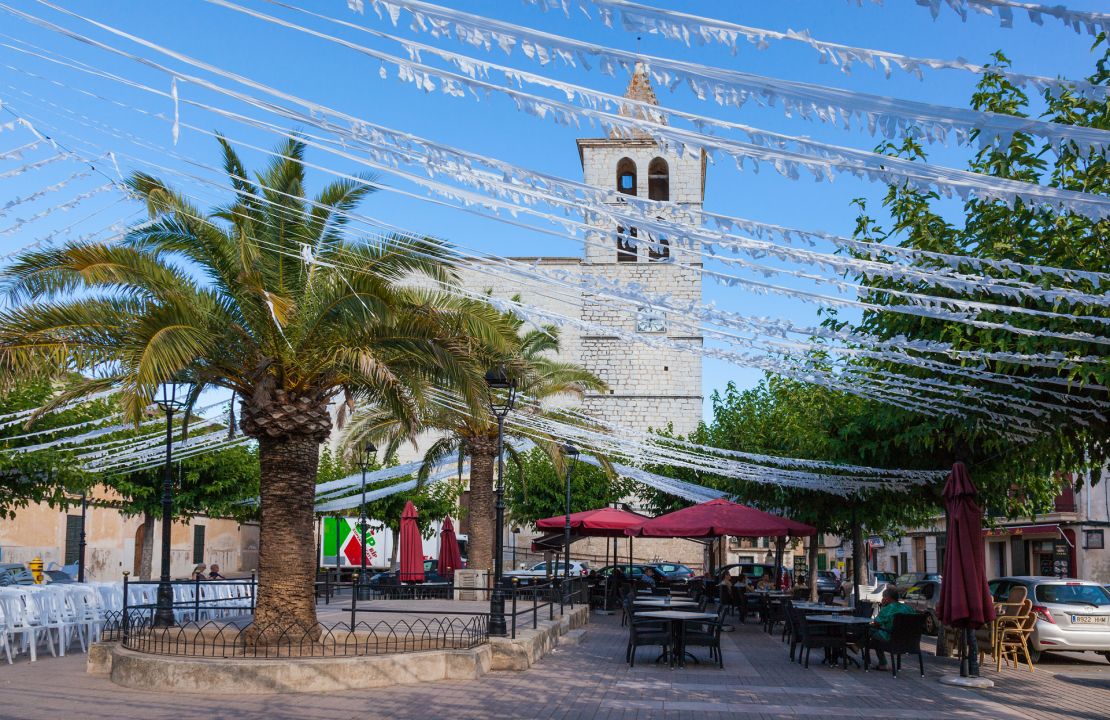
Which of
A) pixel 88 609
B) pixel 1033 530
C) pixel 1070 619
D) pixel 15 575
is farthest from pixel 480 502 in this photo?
pixel 1033 530

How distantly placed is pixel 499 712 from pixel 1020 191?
6638mm

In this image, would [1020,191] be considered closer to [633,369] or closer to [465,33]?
[465,33]

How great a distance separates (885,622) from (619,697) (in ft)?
15.9

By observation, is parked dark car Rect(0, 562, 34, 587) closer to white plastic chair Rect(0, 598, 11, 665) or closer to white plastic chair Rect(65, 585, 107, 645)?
white plastic chair Rect(65, 585, 107, 645)

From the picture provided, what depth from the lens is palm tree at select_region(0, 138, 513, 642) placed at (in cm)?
1227

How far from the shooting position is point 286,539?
13.0 metres

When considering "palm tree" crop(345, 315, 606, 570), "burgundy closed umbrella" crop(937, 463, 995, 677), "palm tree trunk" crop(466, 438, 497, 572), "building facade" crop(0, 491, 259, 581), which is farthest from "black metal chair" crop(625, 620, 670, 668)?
"building facade" crop(0, 491, 259, 581)

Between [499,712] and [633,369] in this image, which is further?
[633,369]

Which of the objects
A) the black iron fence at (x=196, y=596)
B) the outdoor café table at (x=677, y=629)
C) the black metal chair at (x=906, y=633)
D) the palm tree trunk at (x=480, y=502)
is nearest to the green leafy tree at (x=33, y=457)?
the black iron fence at (x=196, y=596)

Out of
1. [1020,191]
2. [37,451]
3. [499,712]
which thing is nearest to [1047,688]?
[499,712]

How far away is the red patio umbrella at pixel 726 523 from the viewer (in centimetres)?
2072

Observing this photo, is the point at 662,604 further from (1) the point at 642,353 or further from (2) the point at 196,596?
(1) the point at 642,353

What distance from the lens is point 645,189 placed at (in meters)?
49.3

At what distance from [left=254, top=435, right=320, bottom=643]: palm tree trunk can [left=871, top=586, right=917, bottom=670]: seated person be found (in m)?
7.24
